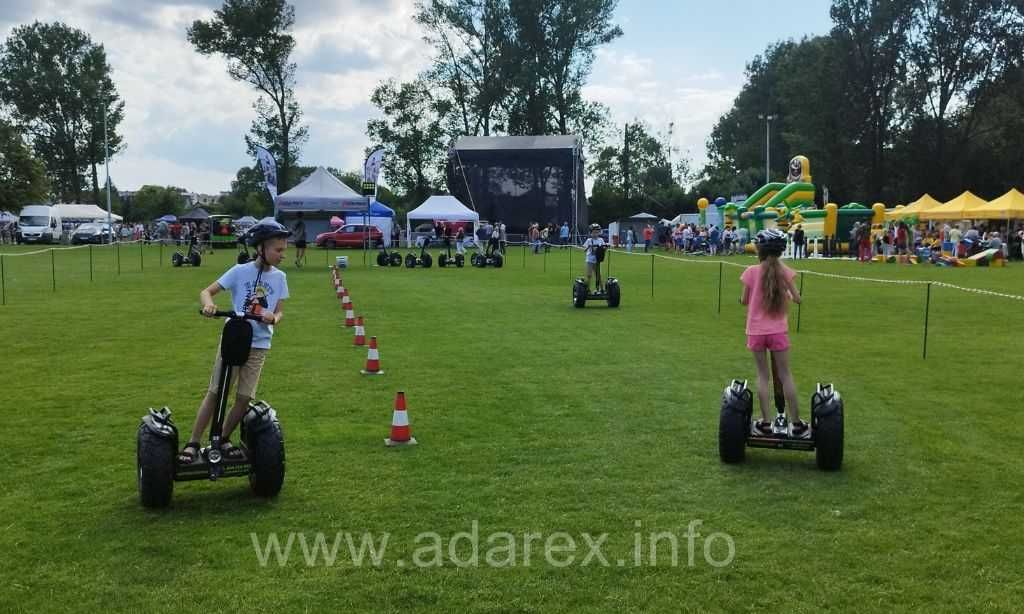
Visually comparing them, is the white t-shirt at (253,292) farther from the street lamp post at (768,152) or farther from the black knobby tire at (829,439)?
the street lamp post at (768,152)

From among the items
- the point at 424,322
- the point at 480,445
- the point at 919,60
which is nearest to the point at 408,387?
the point at 480,445

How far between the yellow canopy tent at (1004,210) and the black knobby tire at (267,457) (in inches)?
1471

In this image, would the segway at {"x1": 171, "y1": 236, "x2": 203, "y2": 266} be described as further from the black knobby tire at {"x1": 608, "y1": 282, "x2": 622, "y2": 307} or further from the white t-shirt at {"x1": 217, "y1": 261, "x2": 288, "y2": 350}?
the white t-shirt at {"x1": 217, "y1": 261, "x2": 288, "y2": 350}

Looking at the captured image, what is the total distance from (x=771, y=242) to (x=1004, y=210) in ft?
115

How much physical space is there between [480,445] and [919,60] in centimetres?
5517

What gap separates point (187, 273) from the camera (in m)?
28.8

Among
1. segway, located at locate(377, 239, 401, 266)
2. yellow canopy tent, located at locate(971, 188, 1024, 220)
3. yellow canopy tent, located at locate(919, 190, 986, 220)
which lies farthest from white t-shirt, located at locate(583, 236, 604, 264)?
yellow canopy tent, located at locate(919, 190, 986, 220)

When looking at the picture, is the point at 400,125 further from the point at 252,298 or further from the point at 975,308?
the point at 252,298

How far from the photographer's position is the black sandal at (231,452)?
220 inches

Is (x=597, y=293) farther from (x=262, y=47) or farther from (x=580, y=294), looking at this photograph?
(x=262, y=47)

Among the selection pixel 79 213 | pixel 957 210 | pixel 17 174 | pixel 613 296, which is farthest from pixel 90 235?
pixel 957 210

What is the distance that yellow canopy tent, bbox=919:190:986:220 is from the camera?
123ft

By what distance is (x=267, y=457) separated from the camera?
552 centimetres

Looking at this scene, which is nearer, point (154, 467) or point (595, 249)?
point (154, 467)
